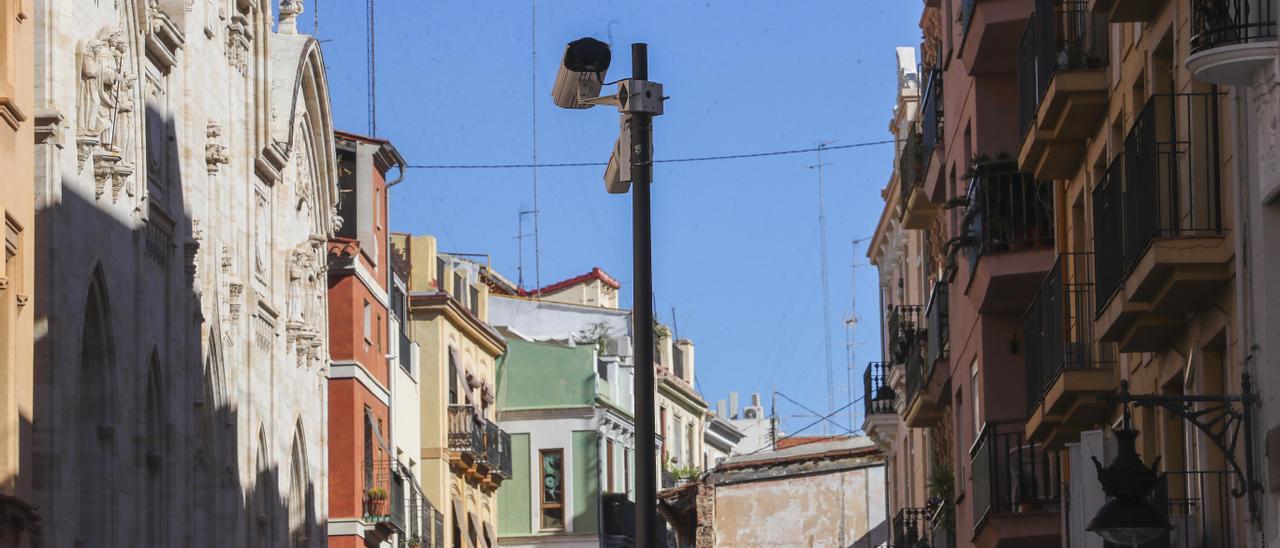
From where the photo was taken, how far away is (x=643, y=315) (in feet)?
57.1

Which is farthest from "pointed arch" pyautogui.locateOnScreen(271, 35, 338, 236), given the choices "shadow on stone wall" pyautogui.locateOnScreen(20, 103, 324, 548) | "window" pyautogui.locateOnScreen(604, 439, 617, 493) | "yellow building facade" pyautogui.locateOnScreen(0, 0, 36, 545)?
"window" pyautogui.locateOnScreen(604, 439, 617, 493)

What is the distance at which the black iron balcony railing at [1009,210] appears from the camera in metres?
30.8

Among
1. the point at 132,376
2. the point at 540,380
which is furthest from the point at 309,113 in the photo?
the point at 540,380

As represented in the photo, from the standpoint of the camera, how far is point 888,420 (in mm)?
56781

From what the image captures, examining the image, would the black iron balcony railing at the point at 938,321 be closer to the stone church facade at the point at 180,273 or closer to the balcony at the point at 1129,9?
the stone church facade at the point at 180,273

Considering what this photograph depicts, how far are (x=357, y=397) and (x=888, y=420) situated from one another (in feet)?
38.1

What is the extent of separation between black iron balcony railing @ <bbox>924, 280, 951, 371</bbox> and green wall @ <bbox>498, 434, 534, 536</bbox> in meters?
36.5

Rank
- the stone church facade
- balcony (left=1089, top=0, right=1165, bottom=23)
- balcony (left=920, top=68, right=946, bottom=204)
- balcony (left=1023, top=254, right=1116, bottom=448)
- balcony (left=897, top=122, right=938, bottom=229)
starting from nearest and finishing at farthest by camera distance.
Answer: balcony (left=1089, top=0, right=1165, bottom=23) < balcony (left=1023, top=254, right=1116, bottom=448) < the stone church facade < balcony (left=920, top=68, right=946, bottom=204) < balcony (left=897, top=122, right=938, bottom=229)

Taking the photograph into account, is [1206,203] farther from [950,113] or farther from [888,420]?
[888,420]

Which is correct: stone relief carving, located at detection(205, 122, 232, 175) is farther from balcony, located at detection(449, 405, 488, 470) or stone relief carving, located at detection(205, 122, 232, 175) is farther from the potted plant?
balcony, located at detection(449, 405, 488, 470)

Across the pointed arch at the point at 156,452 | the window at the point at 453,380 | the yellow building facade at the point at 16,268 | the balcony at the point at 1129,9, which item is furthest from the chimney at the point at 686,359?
the balcony at the point at 1129,9

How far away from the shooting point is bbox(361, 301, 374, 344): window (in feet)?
185

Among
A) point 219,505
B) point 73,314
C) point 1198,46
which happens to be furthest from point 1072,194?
point 219,505

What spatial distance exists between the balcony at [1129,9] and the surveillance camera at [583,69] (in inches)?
195
